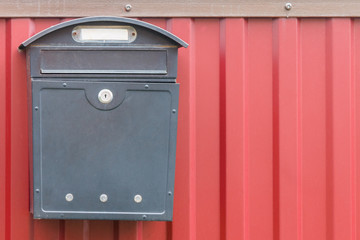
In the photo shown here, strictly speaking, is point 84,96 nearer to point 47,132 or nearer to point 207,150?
point 47,132

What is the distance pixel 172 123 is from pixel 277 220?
0.80 metres

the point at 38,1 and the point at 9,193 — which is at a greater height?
the point at 38,1

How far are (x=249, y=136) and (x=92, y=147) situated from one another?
0.82 m

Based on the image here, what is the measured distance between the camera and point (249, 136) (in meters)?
2.20

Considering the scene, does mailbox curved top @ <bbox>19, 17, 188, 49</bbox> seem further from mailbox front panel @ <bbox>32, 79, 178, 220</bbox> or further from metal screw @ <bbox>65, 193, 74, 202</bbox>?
metal screw @ <bbox>65, 193, 74, 202</bbox>

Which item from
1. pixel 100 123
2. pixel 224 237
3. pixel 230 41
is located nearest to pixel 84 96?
pixel 100 123

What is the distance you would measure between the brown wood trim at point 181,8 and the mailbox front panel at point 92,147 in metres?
0.48

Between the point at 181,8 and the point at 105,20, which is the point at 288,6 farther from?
the point at 105,20

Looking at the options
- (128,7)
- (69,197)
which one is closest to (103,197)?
(69,197)

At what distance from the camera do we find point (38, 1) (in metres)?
2.17

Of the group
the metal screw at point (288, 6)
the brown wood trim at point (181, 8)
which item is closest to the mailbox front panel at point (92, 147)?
the brown wood trim at point (181, 8)

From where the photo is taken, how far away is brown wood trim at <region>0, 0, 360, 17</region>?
216cm

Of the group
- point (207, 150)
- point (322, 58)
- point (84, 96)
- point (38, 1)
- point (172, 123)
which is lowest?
point (207, 150)

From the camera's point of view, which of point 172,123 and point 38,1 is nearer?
point 172,123
